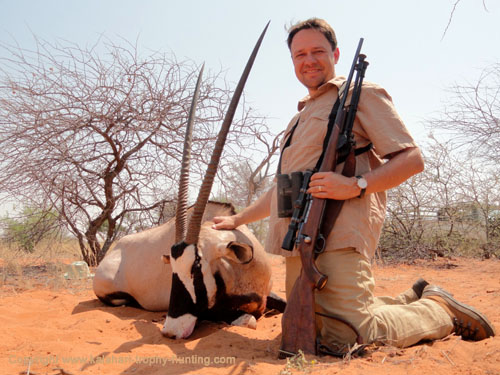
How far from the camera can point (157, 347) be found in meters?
2.91

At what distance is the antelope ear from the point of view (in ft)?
11.8

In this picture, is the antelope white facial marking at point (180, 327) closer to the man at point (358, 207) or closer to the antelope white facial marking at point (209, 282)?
the antelope white facial marking at point (209, 282)

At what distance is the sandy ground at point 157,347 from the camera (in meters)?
2.23

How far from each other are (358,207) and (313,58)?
115 cm

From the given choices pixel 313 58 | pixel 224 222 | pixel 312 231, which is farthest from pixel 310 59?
pixel 224 222

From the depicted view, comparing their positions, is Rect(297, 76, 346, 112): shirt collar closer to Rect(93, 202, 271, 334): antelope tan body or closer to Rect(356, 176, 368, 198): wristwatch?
Rect(356, 176, 368, 198): wristwatch

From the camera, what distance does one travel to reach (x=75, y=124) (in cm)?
616

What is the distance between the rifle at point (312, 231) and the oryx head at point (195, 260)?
0.93 metres

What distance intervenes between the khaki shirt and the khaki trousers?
108 mm

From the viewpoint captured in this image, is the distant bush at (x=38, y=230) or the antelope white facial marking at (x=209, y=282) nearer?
the antelope white facial marking at (x=209, y=282)

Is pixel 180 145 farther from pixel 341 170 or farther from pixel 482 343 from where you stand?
pixel 482 343

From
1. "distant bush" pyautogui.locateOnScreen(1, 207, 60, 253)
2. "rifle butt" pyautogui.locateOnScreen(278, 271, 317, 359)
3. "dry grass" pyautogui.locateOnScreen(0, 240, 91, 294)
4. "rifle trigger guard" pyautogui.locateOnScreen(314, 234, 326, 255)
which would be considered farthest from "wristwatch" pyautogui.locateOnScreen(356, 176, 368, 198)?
"distant bush" pyautogui.locateOnScreen(1, 207, 60, 253)

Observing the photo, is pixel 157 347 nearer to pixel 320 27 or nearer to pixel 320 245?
pixel 320 245

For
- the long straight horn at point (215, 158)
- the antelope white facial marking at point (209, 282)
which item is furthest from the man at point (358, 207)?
the antelope white facial marking at point (209, 282)
